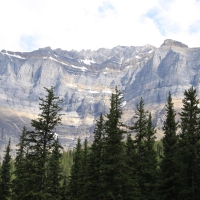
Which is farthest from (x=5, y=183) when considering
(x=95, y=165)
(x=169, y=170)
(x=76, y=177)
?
(x=169, y=170)

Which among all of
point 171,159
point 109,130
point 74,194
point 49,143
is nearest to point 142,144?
point 171,159

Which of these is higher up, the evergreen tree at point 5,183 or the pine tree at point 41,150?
the pine tree at point 41,150

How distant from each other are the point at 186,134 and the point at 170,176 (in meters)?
5.37

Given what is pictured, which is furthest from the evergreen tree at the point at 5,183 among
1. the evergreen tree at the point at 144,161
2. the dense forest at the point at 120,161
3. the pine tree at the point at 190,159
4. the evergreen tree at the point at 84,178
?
the pine tree at the point at 190,159

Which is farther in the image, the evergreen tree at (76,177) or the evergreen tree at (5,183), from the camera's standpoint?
the evergreen tree at (76,177)

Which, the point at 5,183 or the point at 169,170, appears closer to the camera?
the point at 169,170

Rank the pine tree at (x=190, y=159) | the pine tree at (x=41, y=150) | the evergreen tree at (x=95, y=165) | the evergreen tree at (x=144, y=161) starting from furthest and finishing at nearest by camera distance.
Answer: the evergreen tree at (x=144, y=161) → the evergreen tree at (x=95, y=165) → the pine tree at (x=190, y=159) → the pine tree at (x=41, y=150)

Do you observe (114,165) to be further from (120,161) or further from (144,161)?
(144,161)

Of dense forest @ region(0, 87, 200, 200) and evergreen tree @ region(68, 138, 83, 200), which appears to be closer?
A: dense forest @ region(0, 87, 200, 200)

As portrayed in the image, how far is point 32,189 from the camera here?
26.5m

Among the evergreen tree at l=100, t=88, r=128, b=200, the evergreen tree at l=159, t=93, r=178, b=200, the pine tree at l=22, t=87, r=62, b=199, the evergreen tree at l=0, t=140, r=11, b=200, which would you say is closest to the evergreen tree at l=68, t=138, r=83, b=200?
the evergreen tree at l=0, t=140, r=11, b=200

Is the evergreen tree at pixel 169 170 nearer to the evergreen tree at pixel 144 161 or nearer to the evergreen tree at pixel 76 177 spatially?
the evergreen tree at pixel 144 161

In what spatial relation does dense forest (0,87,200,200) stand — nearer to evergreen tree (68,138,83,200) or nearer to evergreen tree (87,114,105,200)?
evergreen tree (87,114,105,200)

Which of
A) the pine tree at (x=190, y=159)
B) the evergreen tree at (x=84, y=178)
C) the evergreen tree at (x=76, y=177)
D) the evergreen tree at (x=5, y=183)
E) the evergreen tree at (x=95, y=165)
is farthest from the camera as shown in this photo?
the evergreen tree at (x=76, y=177)
